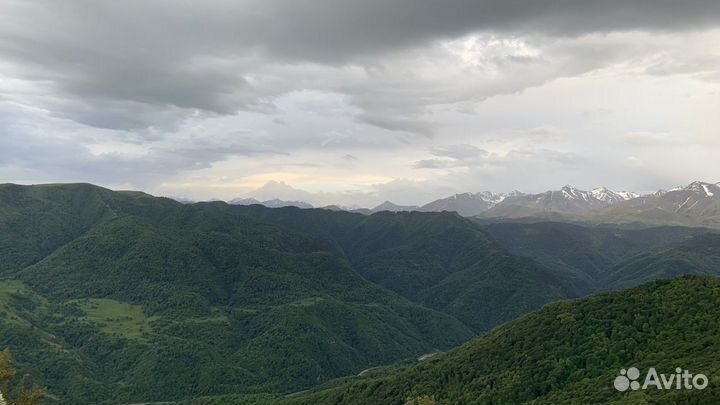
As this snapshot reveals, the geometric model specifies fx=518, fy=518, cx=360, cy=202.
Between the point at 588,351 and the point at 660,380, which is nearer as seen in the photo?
the point at 660,380

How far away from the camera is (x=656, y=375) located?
12244cm

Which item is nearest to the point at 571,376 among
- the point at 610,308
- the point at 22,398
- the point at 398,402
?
the point at 610,308

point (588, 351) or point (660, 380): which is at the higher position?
point (660, 380)

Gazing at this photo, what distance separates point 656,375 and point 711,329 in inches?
1265

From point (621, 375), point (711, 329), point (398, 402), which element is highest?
point (711, 329)

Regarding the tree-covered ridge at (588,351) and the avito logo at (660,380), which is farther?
the tree-covered ridge at (588,351)

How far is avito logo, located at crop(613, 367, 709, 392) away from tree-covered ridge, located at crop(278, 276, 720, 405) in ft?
8.79

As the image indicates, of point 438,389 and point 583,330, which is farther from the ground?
point 583,330

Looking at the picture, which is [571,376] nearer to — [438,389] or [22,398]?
[438,389]

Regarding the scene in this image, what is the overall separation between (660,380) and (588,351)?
39.1 metres

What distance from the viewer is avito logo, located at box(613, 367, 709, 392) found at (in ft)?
353

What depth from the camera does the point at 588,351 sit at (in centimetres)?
15775

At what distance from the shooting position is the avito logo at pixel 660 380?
108 meters

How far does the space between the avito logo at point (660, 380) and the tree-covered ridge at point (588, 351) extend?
2680 millimetres
